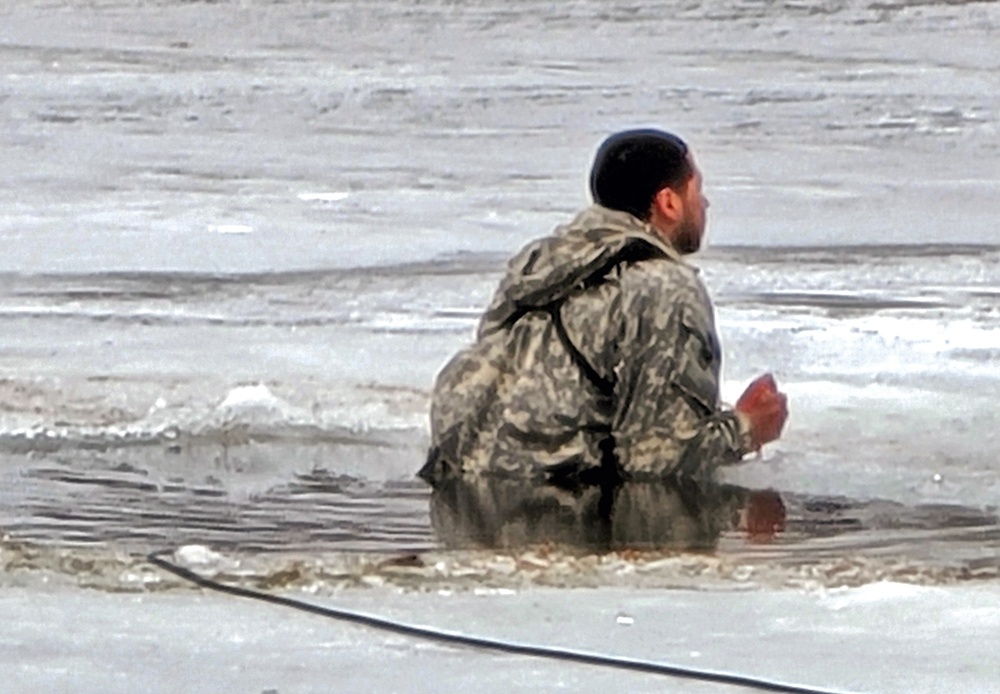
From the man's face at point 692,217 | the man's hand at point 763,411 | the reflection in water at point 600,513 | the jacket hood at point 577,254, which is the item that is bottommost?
the reflection in water at point 600,513

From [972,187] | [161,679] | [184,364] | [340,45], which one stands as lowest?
[161,679]

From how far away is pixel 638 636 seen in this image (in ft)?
14.6

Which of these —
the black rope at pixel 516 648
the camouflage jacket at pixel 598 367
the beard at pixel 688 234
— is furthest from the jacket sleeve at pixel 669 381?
the black rope at pixel 516 648

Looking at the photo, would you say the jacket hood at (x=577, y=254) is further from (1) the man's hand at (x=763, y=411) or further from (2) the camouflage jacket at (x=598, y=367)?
(1) the man's hand at (x=763, y=411)

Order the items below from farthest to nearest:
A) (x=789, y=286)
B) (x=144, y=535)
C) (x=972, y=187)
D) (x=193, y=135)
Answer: (x=193, y=135)
(x=972, y=187)
(x=789, y=286)
(x=144, y=535)

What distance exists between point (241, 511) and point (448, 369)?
2.14 ft

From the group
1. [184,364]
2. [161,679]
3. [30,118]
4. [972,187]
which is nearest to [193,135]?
[30,118]

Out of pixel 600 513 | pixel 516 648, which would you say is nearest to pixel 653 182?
pixel 600 513

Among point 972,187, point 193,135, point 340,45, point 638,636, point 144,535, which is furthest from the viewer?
point 340,45

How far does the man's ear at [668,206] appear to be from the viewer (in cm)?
591

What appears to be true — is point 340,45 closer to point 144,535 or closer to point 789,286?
point 789,286

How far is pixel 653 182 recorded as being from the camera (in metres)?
5.90

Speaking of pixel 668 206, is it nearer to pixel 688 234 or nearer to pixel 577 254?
pixel 688 234

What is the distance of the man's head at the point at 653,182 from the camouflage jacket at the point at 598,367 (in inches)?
2.1
